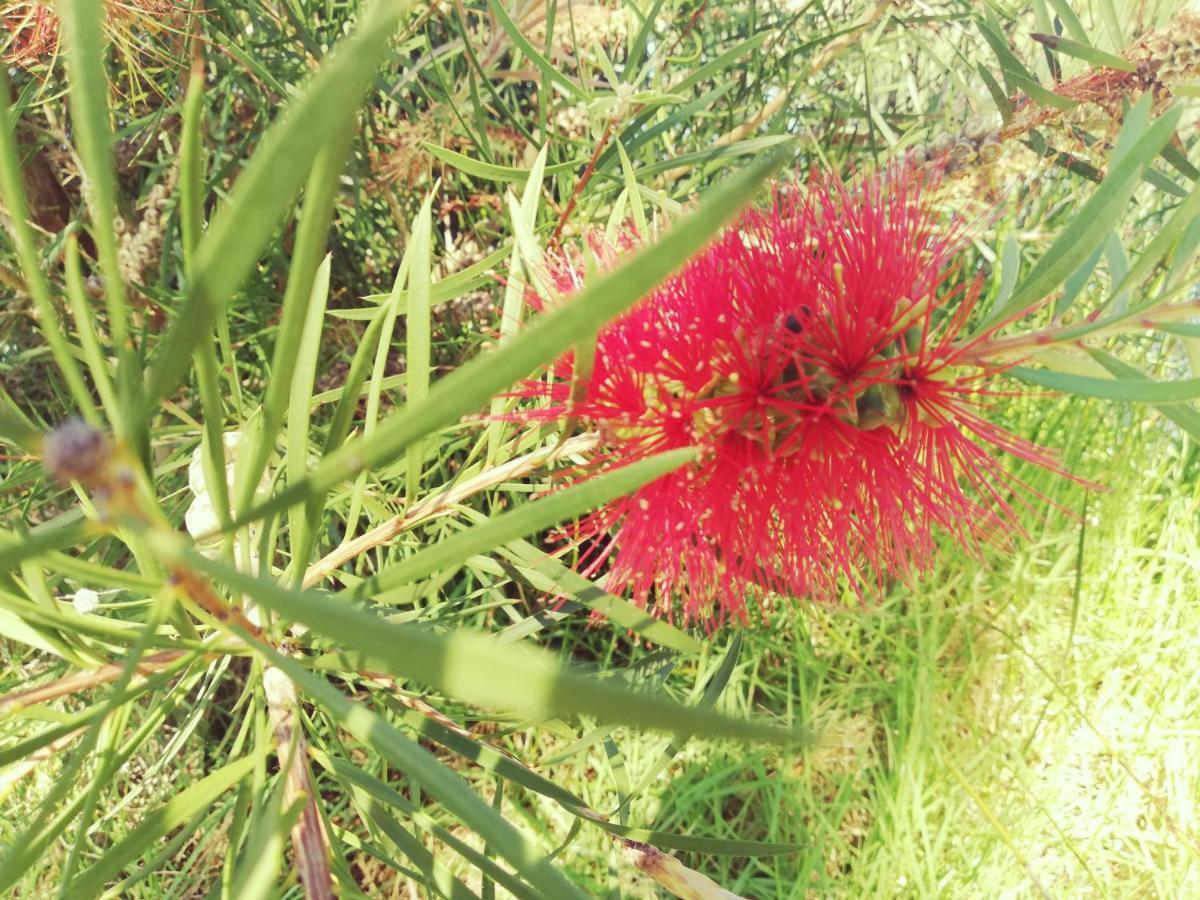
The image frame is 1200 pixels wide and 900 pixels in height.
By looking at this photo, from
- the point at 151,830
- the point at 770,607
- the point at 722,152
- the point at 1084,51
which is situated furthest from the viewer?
the point at 770,607

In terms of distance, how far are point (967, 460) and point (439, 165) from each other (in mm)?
643

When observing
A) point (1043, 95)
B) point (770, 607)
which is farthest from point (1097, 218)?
point (770, 607)

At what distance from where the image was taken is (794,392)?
13.7 inches

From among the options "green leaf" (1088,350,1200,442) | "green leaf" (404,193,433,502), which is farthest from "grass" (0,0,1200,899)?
"green leaf" (1088,350,1200,442)

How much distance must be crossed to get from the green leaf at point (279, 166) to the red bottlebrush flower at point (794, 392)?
19 centimetres

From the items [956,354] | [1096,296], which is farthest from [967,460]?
[1096,296]

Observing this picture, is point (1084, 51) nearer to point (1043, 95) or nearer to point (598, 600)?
point (1043, 95)

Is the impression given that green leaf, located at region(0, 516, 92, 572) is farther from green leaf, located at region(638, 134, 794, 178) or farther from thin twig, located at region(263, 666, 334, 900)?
green leaf, located at region(638, 134, 794, 178)

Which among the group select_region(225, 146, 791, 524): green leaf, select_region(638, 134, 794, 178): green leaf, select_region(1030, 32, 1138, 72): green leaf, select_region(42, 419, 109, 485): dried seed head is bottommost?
select_region(225, 146, 791, 524): green leaf

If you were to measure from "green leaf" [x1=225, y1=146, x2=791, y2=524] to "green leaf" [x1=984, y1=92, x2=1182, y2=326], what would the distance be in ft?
0.67

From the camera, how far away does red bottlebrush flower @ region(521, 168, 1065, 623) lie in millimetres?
341

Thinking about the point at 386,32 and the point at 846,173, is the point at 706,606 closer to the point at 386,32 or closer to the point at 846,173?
the point at 386,32

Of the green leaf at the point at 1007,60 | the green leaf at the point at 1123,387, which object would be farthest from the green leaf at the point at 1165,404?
the green leaf at the point at 1007,60

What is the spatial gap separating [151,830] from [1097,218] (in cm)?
38
